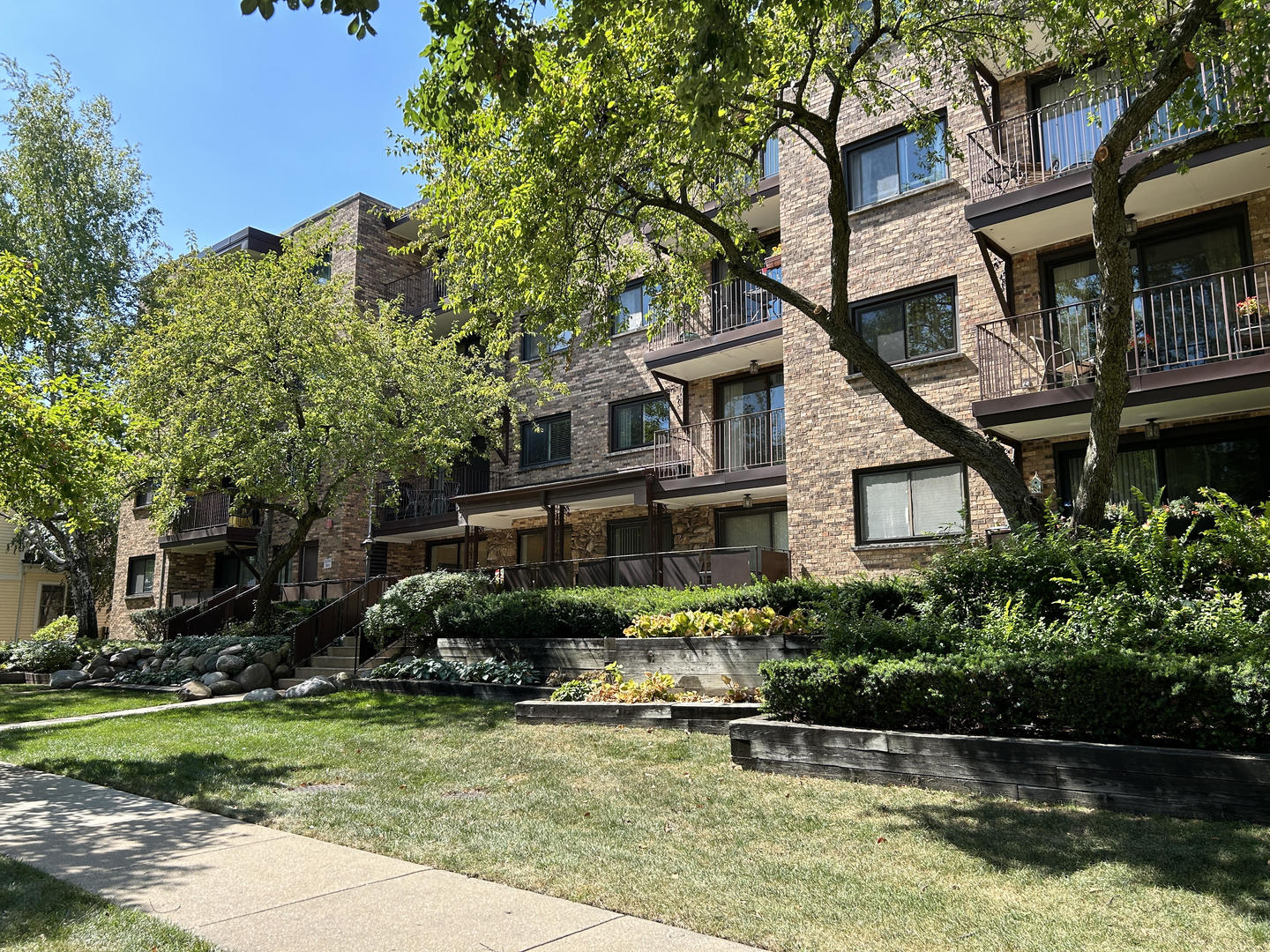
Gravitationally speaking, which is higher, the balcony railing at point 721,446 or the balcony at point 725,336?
the balcony at point 725,336

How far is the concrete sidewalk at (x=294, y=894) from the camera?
13.2ft

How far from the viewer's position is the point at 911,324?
52.2 ft

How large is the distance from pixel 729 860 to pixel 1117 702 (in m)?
3.02

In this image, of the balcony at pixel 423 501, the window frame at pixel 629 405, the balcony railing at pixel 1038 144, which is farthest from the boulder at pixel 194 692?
the balcony railing at pixel 1038 144

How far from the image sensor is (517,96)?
271 inches

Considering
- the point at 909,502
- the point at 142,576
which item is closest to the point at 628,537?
the point at 909,502

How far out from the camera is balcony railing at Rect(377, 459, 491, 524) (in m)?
25.0

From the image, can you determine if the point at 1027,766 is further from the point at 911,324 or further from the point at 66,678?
the point at 66,678

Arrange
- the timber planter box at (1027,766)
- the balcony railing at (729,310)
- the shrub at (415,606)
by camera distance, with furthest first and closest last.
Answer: the balcony railing at (729,310) < the shrub at (415,606) < the timber planter box at (1027,766)

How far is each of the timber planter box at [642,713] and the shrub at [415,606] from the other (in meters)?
5.64

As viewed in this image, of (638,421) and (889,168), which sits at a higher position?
(889,168)

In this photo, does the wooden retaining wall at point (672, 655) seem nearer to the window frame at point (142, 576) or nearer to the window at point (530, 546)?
the window at point (530, 546)

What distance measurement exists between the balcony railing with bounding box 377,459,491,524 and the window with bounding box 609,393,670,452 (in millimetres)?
4748

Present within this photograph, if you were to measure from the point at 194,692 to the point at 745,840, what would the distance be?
13.9 m
